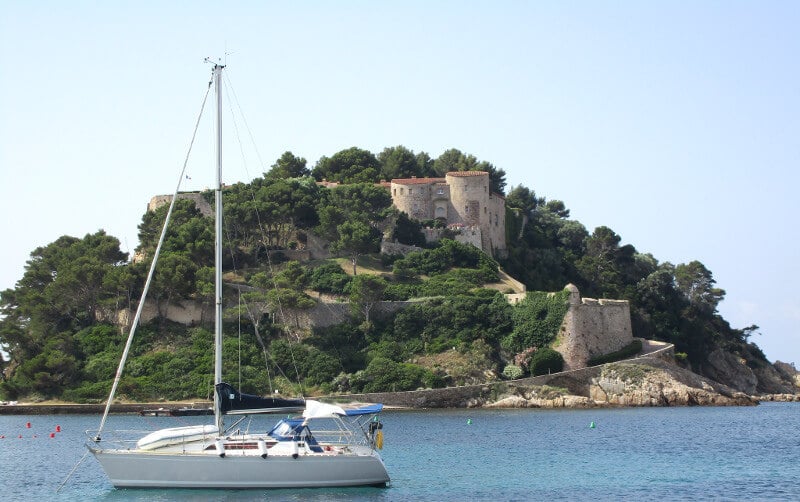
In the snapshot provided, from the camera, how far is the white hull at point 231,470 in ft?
94.6

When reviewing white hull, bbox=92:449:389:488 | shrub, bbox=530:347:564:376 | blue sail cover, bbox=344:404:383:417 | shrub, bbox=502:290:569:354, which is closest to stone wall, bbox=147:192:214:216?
shrub, bbox=502:290:569:354

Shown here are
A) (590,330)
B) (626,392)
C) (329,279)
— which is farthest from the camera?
(329,279)

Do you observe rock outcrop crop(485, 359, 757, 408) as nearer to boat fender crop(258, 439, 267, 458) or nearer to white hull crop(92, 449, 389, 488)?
white hull crop(92, 449, 389, 488)

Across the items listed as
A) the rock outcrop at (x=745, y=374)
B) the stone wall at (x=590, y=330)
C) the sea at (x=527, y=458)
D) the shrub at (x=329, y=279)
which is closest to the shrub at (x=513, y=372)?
the stone wall at (x=590, y=330)

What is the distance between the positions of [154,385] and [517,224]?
33230mm

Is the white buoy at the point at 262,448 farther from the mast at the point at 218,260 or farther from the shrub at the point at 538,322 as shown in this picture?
the shrub at the point at 538,322

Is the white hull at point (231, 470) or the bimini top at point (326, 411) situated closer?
the white hull at point (231, 470)

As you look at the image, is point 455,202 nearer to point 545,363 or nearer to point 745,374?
point 545,363

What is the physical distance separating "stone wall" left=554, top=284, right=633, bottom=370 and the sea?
18.4ft

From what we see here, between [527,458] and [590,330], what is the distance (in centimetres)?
2468

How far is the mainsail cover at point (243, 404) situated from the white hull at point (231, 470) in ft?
5.62

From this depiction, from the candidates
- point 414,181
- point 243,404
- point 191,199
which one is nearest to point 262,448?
point 243,404

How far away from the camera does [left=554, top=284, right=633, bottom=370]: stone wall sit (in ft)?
197

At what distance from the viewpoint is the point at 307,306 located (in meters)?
61.9
